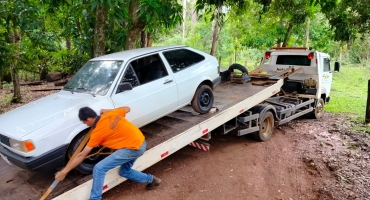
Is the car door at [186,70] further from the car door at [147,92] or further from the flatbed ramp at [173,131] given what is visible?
the flatbed ramp at [173,131]

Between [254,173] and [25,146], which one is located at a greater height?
[25,146]

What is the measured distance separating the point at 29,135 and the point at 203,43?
22.0m

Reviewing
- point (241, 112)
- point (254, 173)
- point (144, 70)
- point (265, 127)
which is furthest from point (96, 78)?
point (265, 127)

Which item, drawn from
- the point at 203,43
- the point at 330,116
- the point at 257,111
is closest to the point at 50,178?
the point at 257,111

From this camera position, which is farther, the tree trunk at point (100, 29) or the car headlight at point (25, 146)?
the tree trunk at point (100, 29)

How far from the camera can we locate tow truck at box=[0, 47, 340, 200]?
358 cm

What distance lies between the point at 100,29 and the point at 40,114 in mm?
3343

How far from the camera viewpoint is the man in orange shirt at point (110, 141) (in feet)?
10.1

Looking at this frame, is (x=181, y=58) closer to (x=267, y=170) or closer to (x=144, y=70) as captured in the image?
(x=144, y=70)

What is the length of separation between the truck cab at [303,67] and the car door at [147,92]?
460cm

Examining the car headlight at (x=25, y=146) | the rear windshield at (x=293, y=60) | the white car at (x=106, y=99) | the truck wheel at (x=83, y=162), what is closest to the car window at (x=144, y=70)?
the white car at (x=106, y=99)

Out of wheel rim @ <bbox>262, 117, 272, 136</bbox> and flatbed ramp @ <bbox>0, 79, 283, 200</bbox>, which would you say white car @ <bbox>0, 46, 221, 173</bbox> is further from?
wheel rim @ <bbox>262, 117, 272, 136</bbox>

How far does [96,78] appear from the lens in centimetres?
409

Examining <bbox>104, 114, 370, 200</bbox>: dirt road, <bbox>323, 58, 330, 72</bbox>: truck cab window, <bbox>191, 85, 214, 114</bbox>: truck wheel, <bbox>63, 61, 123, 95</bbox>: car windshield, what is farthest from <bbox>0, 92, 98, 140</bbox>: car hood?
<bbox>323, 58, 330, 72</bbox>: truck cab window
